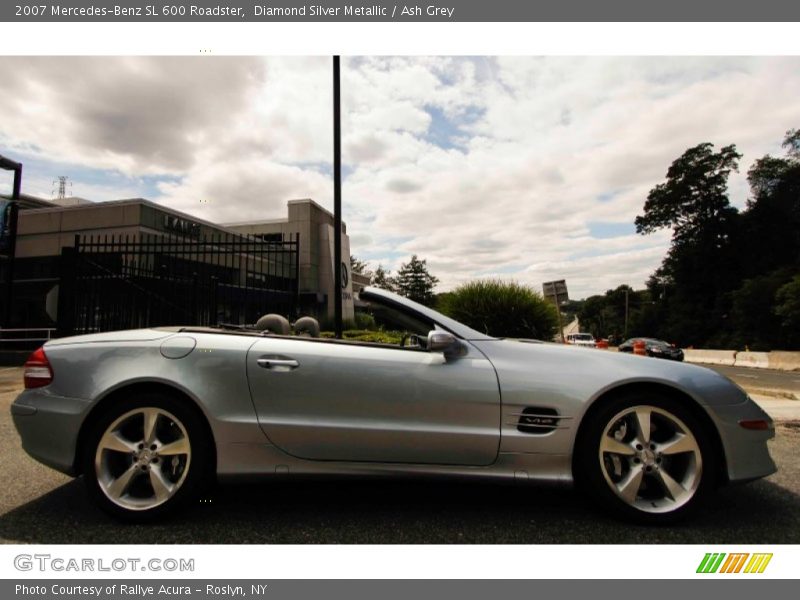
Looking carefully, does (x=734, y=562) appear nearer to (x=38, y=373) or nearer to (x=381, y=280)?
(x=38, y=373)

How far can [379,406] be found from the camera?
2477 mm

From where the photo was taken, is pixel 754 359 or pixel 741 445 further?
pixel 754 359

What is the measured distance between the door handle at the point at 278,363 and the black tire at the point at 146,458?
0.44 metres

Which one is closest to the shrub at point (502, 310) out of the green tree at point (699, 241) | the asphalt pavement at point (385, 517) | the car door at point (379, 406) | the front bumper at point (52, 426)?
the asphalt pavement at point (385, 517)

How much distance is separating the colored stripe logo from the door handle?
2128mm

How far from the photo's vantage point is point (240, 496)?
288 centimetres

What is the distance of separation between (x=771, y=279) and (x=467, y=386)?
42.4 metres

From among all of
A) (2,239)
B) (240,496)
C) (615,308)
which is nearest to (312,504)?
(240,496)

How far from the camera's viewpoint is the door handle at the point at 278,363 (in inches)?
100

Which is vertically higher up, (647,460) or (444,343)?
(444,343)

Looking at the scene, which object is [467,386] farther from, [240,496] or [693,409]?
[240,496]

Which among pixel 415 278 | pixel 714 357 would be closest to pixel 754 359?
pixel 714 357

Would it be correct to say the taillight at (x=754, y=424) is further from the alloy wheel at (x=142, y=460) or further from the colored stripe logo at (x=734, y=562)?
the alloy wheel at (x=142, y=460)

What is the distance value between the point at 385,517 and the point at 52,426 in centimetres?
186
